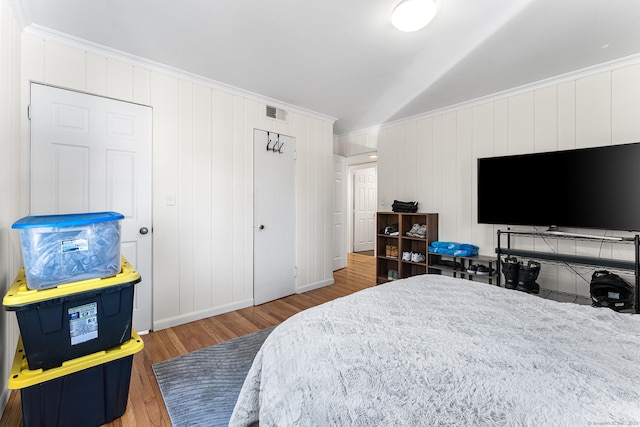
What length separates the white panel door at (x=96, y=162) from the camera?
2.11 metres

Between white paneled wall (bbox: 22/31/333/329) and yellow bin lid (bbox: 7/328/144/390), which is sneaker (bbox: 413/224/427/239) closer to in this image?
white paneled wall (bbox: 22/31/333/329)

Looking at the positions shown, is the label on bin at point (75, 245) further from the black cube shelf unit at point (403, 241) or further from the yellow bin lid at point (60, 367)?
the black cube shelf unit at point (403, 241)

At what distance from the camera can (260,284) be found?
3432 mm

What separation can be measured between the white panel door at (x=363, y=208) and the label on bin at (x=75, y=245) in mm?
6009

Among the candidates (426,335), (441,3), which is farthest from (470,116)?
(426,335)

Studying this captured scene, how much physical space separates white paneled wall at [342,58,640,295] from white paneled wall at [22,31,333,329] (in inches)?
75.6

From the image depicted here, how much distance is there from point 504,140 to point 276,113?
110 inches

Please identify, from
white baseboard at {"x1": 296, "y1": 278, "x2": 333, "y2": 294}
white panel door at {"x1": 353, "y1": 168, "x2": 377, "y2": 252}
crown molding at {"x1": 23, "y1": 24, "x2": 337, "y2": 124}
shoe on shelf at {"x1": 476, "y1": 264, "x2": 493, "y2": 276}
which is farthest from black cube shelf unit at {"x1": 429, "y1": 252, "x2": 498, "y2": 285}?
white panel door at {"x1": 353, "y1": 168, "x2": 377, "y2": 252}

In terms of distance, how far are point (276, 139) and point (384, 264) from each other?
8.25 ft

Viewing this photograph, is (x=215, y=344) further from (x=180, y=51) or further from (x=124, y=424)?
(x=180, y=51)

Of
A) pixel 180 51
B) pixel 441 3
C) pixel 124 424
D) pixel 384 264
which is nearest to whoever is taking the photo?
pixel 124 424

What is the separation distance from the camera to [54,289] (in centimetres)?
138

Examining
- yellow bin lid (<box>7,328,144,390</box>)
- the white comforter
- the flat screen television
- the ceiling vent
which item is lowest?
yellow bin lid (<box>7,328,144,390</box>)

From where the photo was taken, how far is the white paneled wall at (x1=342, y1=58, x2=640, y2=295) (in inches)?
102
